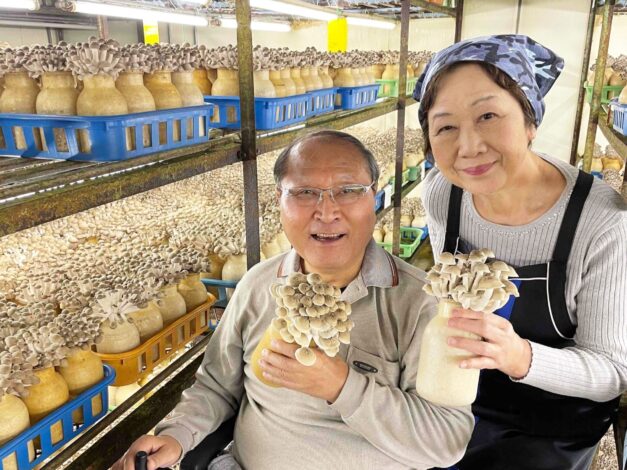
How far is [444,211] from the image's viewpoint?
72.7 inches

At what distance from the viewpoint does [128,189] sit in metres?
1.44

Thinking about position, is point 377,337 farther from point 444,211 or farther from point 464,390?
point 444,211

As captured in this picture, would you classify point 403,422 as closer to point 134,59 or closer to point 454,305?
point 454,305

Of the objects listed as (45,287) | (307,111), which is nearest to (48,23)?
(307,111)

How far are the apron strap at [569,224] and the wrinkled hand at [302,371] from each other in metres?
0.77

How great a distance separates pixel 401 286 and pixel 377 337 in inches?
6.1

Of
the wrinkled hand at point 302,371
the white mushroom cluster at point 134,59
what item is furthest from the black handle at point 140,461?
the white mushroom cluster at point 134,59

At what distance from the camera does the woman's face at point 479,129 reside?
4.71 feet

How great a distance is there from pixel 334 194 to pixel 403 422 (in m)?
0.59

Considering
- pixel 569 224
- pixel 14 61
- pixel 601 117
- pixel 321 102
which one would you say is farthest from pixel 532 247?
pixel 601 117

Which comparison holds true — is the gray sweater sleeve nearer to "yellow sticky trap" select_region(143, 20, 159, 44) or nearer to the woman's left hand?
the woman's left hand

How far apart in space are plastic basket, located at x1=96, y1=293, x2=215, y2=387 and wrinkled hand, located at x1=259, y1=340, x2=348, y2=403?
0.66m

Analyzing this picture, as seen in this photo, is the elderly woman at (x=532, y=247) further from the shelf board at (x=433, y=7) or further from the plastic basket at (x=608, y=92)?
the plastic basket at (x=608, y=92)

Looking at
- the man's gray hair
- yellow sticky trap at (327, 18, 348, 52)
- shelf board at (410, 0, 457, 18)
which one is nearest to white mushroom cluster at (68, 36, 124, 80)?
the man's gray hair
